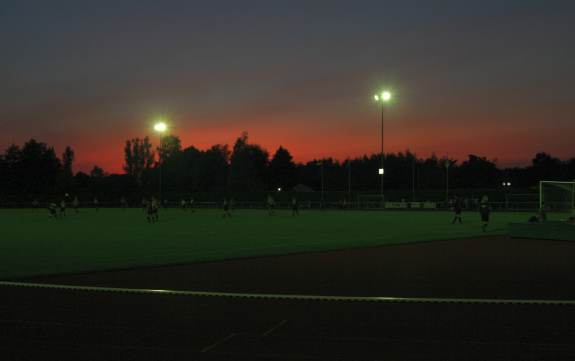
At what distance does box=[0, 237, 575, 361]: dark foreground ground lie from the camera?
650 cm

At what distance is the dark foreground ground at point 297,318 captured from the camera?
6.50 meters

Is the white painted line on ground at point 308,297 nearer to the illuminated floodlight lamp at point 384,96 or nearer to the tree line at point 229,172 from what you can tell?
the illuminated floodlight lamp at point 384,96

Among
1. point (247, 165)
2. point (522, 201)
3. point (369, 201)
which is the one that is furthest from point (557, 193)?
point (247, 165)

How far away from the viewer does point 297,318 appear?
819 cm

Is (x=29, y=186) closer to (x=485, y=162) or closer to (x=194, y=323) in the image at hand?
(x=485, y=162)

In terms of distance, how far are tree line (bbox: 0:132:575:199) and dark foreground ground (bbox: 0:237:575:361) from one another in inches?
3474

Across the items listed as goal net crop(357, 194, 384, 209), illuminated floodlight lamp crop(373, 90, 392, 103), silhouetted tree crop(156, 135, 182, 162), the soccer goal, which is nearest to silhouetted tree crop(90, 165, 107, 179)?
Result: silhouetted tree crop(156, 135, 182, 162)

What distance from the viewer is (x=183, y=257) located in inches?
644

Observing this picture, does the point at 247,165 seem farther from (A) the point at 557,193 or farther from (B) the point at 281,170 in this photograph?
(A) the point at 557,193

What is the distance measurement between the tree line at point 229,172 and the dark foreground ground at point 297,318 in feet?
289

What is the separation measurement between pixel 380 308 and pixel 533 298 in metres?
2.80

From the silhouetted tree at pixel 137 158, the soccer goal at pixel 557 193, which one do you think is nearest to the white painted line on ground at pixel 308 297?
the soccer goal at pixel 557 193

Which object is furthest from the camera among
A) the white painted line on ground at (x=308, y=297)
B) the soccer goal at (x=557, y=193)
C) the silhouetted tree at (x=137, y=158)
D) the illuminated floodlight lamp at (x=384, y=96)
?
Answer: the silhouetted tree at (x=137, y=158)

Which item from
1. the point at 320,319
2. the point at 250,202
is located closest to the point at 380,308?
the point at 320,319
